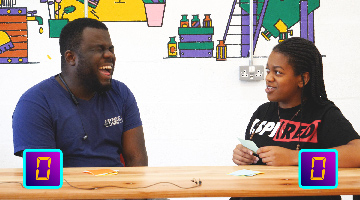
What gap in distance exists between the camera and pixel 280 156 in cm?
165

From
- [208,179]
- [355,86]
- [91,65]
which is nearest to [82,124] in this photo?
[91,65]

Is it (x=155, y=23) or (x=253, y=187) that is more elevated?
(x=155, y=23)

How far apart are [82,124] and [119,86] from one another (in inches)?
13.7

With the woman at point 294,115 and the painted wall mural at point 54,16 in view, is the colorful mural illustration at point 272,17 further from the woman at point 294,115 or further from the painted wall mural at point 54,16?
the woman at point 294,115

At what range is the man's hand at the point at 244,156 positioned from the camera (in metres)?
1.80

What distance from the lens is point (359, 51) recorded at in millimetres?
3303

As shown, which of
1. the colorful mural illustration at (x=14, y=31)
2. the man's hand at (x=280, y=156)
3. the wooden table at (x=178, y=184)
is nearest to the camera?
the wooden table at (x=178, y=184)

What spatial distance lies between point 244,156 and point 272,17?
5.95 feet

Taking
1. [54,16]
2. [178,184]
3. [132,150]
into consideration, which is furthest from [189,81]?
[178,184]

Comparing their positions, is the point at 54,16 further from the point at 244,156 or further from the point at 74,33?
the point at 244,156

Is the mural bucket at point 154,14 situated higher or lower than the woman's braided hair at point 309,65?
higher

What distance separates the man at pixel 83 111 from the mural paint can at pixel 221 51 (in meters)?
1.36

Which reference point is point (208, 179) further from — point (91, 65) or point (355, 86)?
point (355, 86)

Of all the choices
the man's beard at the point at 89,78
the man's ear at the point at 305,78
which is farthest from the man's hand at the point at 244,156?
the man's beard at the point at 89,78
